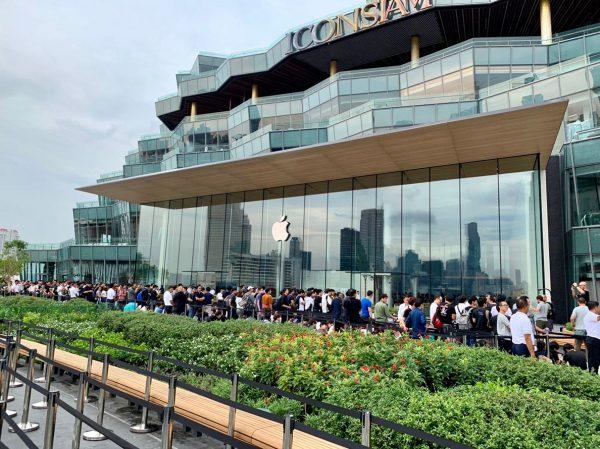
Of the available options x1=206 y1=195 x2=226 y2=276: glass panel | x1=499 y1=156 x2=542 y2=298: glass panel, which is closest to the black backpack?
x1=499 y1=156 x2=542 y2=298: glass panel

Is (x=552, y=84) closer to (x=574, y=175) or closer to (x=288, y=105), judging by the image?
(x=574, y=175)

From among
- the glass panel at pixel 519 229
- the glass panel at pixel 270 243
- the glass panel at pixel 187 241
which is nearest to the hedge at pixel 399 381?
the glass panel at pixel 519 229

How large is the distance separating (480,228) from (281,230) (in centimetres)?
1106

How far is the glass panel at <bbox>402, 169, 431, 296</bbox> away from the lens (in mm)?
22953

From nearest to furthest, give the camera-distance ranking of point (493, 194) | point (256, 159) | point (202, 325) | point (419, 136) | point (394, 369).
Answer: point (394, 369)
point (202, 325)
point (419, 136)
point (493, 194)
point (256, 159)

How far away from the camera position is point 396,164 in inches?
925

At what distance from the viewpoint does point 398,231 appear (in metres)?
24.2

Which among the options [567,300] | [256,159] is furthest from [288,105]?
[567,300]

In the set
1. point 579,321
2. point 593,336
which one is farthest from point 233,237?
point 593,336

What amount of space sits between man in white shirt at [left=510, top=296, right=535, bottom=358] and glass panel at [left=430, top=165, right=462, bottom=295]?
41.1 ft

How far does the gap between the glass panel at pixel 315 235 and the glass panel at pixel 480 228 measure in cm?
831

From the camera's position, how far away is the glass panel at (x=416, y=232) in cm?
2295

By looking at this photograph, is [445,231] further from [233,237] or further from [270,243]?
[233,237]

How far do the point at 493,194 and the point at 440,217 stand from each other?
8.93 ft
